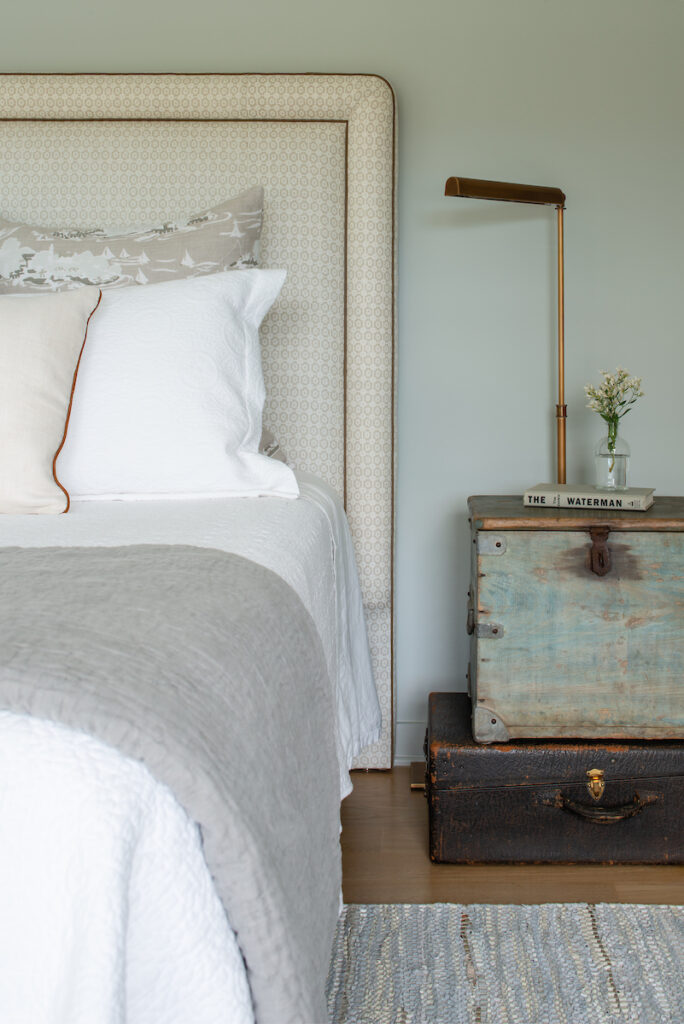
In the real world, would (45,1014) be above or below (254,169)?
below

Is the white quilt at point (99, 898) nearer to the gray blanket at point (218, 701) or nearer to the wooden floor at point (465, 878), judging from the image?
the gray blanket at point (218, 701)

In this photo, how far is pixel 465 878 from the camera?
162 cm

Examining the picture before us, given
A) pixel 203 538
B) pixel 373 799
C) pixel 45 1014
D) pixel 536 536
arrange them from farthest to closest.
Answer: pixel 373 799
pixel 536 536
pixel 203 538
pixel 45 1014

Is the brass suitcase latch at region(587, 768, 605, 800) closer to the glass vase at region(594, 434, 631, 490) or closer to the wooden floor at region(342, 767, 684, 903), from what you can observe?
the wooden floor at region(342, 767, 684, 903)

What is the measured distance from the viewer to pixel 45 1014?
0.42 meters

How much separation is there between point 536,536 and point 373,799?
769 mm

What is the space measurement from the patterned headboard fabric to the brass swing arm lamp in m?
0.21

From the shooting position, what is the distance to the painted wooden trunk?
1597 mm

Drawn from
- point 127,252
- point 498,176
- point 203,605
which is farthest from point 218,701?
point 498,176

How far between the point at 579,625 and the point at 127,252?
1.18 metres

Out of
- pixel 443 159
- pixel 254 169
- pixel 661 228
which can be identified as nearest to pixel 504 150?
pixel 443 159

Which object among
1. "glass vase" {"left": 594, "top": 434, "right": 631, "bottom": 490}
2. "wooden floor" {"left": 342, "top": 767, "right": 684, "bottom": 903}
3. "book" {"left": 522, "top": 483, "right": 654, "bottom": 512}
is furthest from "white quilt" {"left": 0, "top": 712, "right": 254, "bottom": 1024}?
"glass vase" {"left": 594, "top": 434, "right": 631, "bottom": 490}

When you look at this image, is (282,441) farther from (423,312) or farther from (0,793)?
(0,793)

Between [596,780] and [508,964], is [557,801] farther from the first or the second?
[508,964]
